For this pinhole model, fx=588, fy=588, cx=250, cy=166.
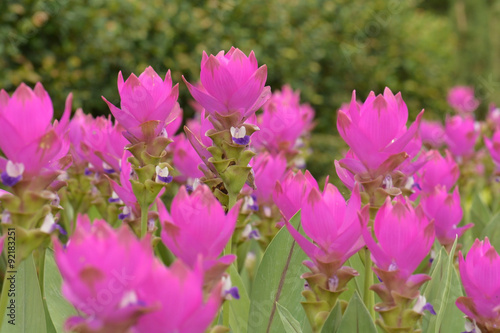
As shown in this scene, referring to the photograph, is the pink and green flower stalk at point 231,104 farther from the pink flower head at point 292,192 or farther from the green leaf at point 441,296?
the green leaf at point 441,296

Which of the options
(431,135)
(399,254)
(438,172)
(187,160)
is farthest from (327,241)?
(431,135)

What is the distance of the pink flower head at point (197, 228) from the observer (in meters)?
0.85

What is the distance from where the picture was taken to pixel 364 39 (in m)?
8.03

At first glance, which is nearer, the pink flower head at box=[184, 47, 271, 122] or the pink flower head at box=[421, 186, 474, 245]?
the pink flower head at box=[184, 47, 271, 122]

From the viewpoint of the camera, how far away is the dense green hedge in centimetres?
413

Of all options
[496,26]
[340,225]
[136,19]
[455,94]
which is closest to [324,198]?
[340,225]

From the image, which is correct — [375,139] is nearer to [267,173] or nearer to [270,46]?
[267,173]

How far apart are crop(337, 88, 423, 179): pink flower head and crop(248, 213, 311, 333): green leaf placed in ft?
0.92

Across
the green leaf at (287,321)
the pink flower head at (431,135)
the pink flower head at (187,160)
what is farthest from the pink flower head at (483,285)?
the pink flower head at (431,135)

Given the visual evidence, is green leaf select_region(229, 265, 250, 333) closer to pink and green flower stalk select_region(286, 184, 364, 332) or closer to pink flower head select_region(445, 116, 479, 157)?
pink and green flower stalk select_region(286, 184, 364, 332)

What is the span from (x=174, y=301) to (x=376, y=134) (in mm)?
680

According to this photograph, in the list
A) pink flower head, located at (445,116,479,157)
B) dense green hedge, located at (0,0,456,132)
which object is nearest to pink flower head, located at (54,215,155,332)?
pink flower head, located at (445,116,479,157)

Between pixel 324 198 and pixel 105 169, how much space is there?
832 millimetres

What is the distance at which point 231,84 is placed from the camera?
121 cm
